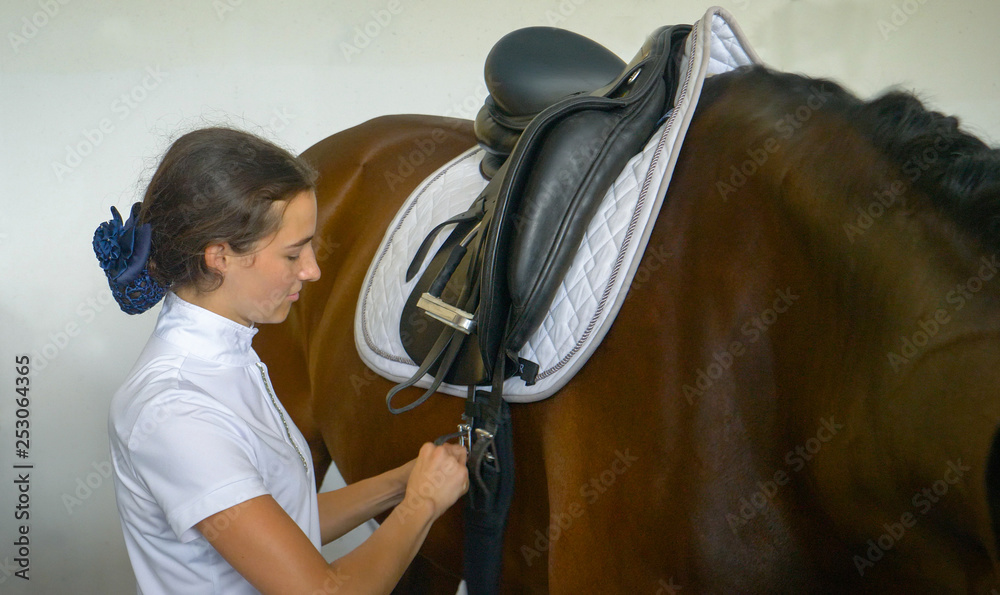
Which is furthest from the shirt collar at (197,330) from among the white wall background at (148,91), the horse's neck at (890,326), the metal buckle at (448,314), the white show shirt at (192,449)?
the white wall background at (148,91)

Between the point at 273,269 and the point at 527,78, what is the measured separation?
2.53ft

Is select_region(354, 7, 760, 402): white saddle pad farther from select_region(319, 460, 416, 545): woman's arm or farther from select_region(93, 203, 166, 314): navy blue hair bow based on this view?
select_region(93, 203, 166, 314): navy blue hair bow

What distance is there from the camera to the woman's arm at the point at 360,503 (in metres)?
1.05

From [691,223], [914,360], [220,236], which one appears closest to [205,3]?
[220,236]

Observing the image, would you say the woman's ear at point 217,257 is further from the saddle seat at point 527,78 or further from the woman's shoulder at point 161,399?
the saddle seat at point 527,78

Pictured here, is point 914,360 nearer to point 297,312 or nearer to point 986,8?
point 297,312

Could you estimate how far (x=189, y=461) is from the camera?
0.70m

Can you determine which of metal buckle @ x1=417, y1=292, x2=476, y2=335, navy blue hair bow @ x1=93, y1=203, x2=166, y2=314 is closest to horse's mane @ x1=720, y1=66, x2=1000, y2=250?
metal buckle @ x1=417, y1=292, x2=476, y2=335

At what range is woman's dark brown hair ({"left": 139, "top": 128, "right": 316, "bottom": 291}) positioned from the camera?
78cm

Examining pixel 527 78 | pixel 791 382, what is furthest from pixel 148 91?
pixel 791 382

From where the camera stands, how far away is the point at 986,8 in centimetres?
258

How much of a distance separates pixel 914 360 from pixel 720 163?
0.35 metres

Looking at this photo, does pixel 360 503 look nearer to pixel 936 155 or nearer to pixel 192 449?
pixel 192 449

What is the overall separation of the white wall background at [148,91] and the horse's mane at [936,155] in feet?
6.44
